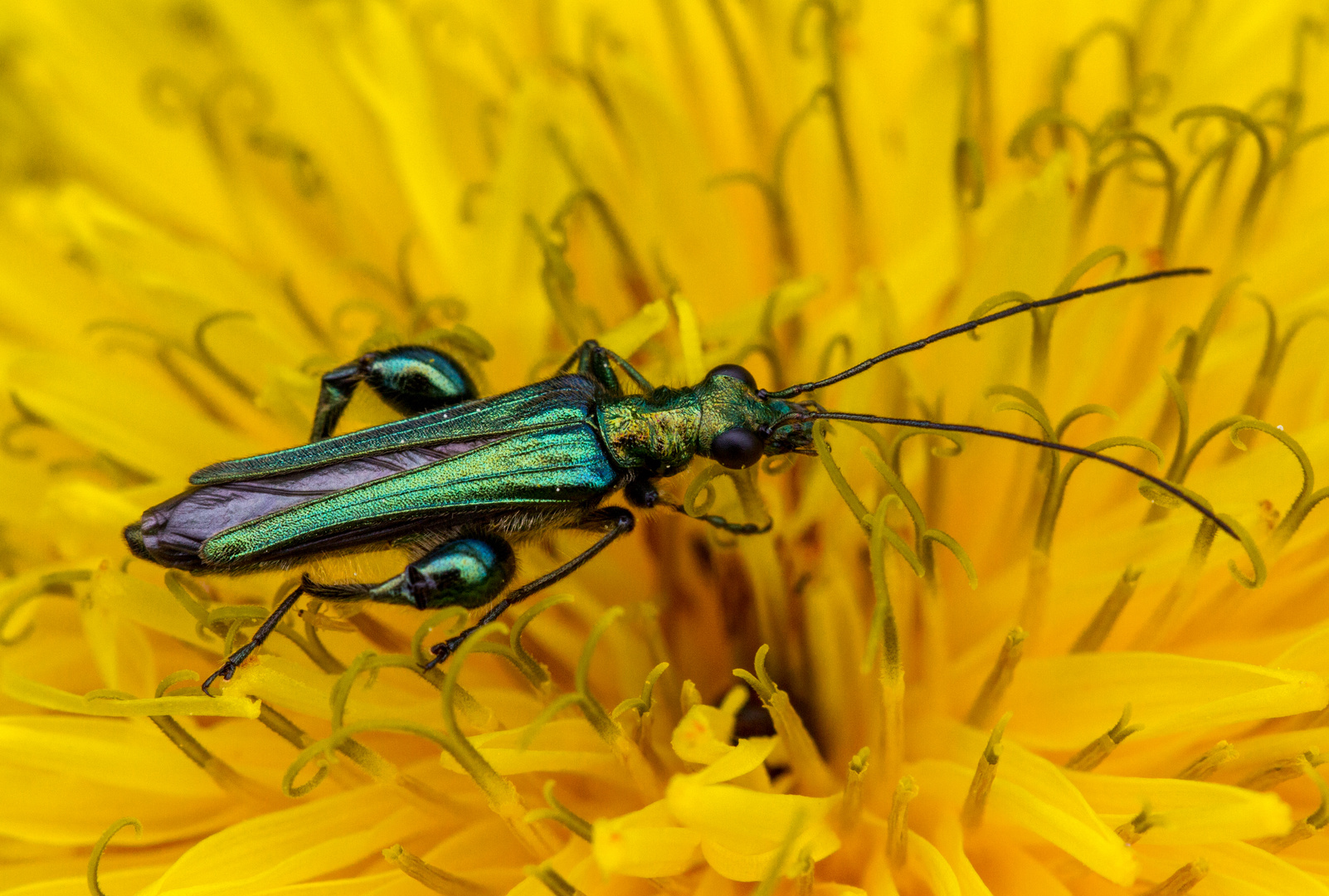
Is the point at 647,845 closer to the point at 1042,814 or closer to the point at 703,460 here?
the point at 1042,814

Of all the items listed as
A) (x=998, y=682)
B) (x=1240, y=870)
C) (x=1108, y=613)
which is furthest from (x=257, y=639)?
(x=1240, y=870)

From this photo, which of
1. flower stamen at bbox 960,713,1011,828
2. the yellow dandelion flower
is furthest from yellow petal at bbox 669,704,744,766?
flower stamen at bbox 960,713,1011,828

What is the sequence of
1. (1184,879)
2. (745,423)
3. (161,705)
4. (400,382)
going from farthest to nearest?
(400,382) → (745,423) → (161,705) → (1184,879)

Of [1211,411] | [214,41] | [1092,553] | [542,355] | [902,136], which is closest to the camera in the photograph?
[1092,553]

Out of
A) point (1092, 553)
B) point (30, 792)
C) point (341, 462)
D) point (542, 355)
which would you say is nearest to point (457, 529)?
point (341, 462)

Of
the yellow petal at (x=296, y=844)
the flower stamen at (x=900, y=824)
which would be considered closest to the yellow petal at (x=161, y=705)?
the yellow petal at (x=296, y=844)

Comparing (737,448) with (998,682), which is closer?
(998,682)

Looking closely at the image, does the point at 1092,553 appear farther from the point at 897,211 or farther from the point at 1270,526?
the point at 897,211

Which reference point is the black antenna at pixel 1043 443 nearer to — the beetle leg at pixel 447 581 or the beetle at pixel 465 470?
the beetle at pixel 465 470
